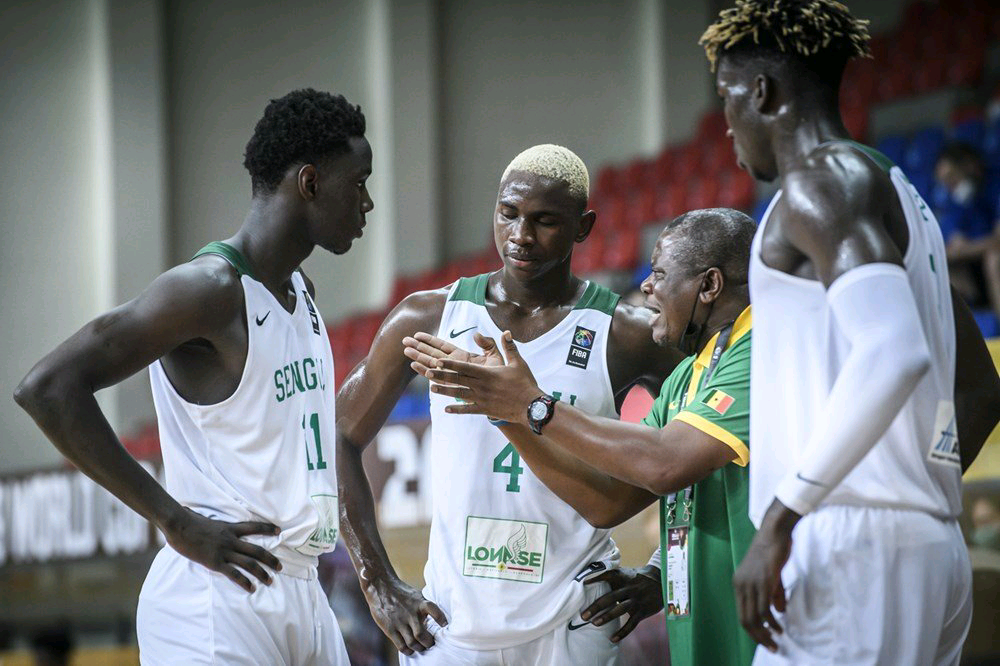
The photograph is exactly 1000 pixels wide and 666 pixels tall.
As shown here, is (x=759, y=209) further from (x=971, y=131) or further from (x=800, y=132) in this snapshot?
(x=800, y=132)

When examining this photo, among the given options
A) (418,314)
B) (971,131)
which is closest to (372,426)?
(418,314)

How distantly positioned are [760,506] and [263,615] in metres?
1.32

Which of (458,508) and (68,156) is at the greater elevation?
(68,156)

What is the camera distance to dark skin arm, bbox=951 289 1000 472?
276cm

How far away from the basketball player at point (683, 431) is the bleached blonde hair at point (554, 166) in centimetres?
41

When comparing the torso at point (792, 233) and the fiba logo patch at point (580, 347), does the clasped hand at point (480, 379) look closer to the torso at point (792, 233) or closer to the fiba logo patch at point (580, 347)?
the fiba logo patch at point (580, 347)

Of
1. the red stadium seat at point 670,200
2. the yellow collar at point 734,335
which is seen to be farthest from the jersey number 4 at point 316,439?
the red stadium seat at point 670,200

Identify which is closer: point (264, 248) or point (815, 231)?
point (815, 231)

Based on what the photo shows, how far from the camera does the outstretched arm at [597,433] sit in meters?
2.81

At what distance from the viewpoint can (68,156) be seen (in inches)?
572

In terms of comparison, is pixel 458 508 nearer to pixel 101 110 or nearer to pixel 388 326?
pixel 388 326

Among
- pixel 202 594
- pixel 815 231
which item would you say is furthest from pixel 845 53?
pixel 202 594

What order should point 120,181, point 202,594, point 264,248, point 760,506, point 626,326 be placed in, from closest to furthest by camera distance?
point 760,506 → point 202,594 → point 264,248 → point 626,326 → point 120,181

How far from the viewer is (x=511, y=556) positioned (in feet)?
11.0
